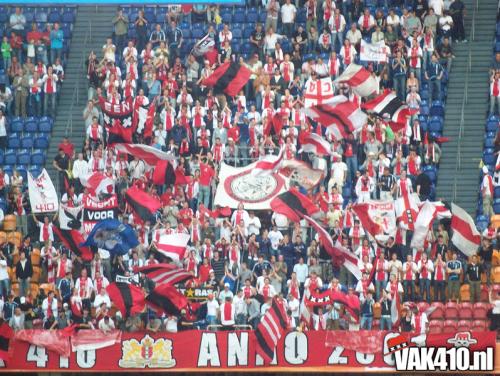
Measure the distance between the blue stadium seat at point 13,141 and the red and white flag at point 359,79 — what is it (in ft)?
29.4

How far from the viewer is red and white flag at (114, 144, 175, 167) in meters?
48.2

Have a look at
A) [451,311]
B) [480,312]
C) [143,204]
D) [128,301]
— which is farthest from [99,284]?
[480,312]

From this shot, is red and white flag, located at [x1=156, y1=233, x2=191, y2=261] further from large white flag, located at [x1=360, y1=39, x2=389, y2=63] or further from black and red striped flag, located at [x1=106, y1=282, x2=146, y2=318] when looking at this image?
large white flag, located at [x1=360, y1=39, x2=389, y2=63]

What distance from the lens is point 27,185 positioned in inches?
1945

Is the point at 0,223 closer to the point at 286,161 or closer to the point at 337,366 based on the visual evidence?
the point at 286,161

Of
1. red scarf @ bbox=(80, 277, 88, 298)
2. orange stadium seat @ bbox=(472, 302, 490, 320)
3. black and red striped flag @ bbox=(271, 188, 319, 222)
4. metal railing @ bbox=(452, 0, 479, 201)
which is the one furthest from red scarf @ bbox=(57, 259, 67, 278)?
metal railing @ bbox=(452, 0, 479, 201)

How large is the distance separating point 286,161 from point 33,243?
6.60 m

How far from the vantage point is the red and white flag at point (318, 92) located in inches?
1954

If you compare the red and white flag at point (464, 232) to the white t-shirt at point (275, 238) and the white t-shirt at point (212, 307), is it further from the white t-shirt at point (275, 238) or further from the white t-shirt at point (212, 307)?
the white t-shirt at point (212, 307)

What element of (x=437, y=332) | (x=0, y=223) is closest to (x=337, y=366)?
(x=437, y=332)

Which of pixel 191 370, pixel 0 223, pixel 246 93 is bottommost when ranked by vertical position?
pixel 191 370

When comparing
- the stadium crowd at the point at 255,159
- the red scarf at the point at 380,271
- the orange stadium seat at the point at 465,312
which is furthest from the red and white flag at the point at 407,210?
the orange stadium seat at the point at 465,312

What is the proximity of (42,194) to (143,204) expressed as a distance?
287 cm

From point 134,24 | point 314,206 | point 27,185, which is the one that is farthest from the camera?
point 134,24
